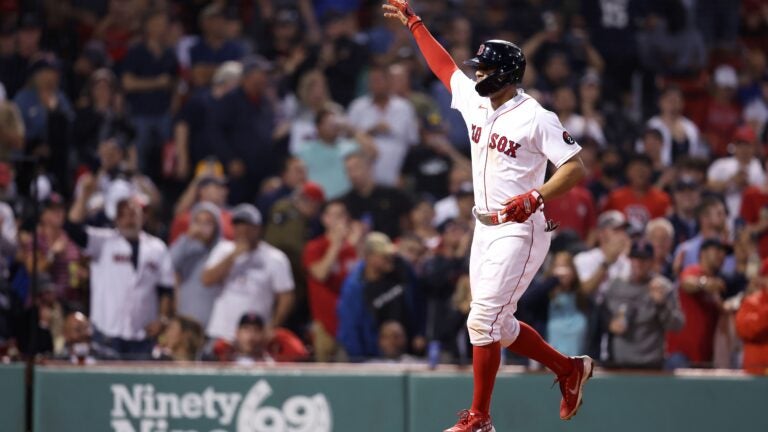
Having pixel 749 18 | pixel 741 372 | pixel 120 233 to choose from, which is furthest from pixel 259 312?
pixel 749 18

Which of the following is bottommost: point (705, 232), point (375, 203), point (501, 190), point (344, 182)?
point (705, 232)

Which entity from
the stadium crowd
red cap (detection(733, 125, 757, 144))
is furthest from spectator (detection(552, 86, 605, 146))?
red cap (detection(733, 125, 757, 144))

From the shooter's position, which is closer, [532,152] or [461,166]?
[532,152]

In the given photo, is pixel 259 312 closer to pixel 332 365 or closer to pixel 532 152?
pixel 332 365

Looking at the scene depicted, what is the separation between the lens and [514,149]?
7.32 meters

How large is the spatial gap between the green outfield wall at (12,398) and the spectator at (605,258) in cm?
408

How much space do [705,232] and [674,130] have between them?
288 centimetres

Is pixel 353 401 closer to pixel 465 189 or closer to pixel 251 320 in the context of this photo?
pixel 251 320

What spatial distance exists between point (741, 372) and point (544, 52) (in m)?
6.50

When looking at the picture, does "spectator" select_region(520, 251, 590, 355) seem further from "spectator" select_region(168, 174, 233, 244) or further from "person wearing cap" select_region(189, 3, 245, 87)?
"person wearing cap" select_region(189, 3, 245, 87)

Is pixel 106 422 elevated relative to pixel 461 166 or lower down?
lower down

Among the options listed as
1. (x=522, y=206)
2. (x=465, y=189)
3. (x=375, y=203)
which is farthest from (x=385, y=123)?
(x=522, y=206)

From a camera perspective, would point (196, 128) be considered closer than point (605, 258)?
No

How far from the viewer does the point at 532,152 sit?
24.2ft
